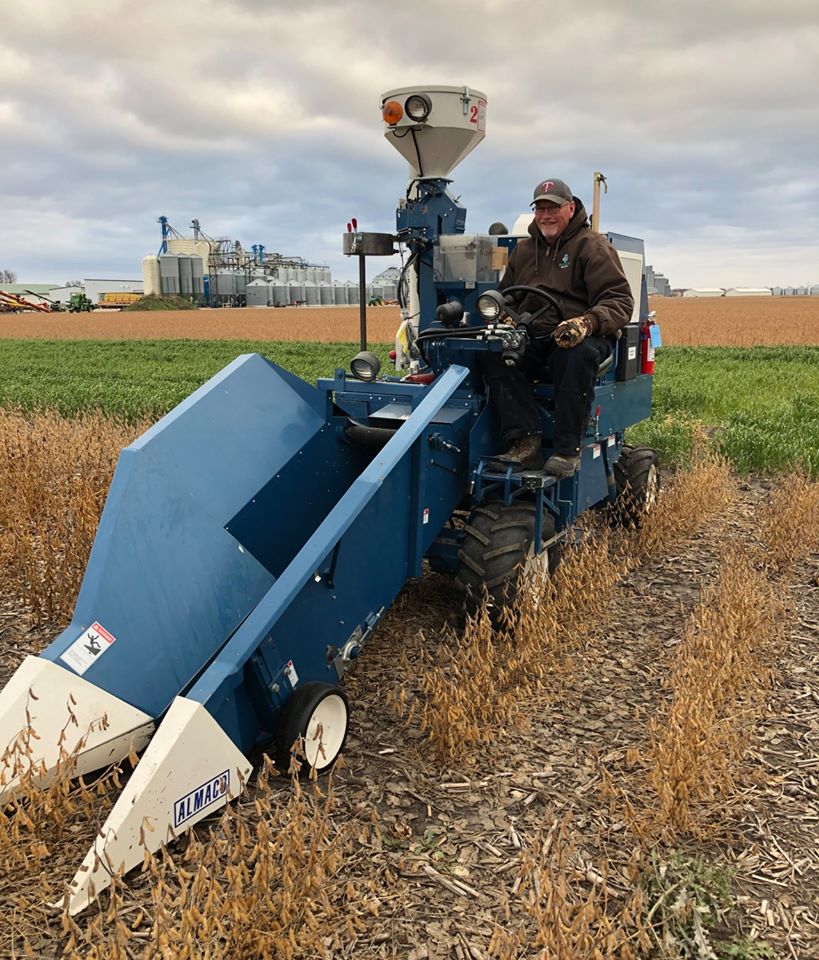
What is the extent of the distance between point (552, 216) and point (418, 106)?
1.80 meters

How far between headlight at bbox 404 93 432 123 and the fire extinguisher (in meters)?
2.12

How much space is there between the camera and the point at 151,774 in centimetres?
236

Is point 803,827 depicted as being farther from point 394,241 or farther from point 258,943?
point 394,241

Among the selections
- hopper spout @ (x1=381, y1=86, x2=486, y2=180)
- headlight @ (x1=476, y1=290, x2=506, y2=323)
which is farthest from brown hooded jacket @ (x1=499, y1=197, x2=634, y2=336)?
hopper spout @ (x1=381, y1=86, x2=486, y2=180)

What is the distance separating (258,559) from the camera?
11.9 feet

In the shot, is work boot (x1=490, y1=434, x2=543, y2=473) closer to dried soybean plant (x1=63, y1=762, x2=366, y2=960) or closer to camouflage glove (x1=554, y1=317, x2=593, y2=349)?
camouflage glove (x1=554, y1=317, x2=593, y2=349)

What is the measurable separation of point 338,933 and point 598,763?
1.29m

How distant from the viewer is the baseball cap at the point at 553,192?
4363mm

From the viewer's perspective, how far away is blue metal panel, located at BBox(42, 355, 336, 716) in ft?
9.41

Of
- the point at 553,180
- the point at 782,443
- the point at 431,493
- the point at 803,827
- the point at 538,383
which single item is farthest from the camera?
the point at 782,443

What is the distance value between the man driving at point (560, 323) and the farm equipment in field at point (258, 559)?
0.56 ft

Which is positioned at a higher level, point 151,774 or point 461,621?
point 151,774

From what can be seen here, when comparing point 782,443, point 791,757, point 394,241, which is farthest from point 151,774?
point 782,443

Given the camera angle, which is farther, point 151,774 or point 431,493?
point 431,493
